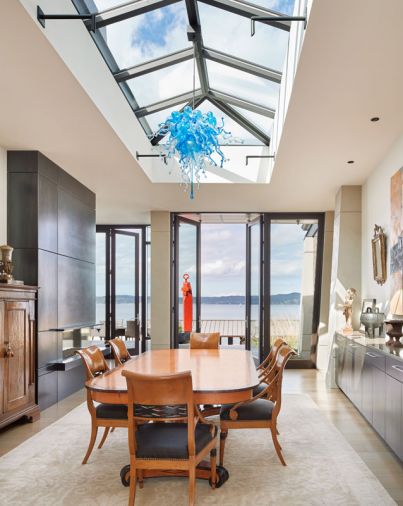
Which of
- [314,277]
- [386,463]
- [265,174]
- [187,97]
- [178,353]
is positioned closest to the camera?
[386,463]

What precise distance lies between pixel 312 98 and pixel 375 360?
7.92 ft

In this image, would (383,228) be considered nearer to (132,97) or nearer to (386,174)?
(386,174)

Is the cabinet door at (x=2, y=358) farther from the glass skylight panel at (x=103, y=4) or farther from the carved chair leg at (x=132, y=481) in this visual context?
the glass skylight panel at (x=103, y=4)

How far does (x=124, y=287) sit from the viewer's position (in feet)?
34.3

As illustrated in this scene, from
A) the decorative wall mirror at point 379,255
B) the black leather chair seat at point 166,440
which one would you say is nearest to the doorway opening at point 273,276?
the decorative wall mirror at point 379,255

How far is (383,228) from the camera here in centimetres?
576

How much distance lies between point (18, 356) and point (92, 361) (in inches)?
45.8

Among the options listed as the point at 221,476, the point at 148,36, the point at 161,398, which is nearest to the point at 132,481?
the point at 161,398

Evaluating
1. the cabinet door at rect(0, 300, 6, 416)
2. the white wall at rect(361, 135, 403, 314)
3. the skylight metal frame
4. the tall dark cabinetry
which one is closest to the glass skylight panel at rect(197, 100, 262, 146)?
the skylight metal frame

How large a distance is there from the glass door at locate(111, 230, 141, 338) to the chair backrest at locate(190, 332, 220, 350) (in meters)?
4.81

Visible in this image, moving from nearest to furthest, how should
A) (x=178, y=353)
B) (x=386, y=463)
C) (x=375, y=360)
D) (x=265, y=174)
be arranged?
(x=386, y=463) < (x=375, y=360) < (x=178, y=353) < (x=265, y=174)

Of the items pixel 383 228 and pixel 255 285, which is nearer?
pixel 383 228

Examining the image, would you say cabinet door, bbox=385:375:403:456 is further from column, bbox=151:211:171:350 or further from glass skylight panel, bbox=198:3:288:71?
column, bbox=151:211:171:350

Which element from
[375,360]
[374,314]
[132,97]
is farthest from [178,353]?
[132,97]
